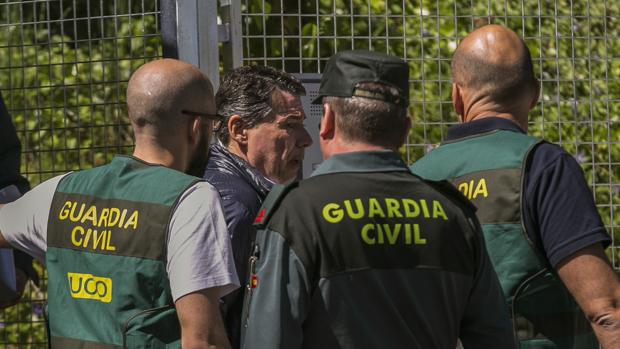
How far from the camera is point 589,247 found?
3.05m

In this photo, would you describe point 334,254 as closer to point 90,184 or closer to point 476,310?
point 476,310

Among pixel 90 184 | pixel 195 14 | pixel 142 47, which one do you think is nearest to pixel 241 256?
pixel 90 184

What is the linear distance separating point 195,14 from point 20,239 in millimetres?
1562

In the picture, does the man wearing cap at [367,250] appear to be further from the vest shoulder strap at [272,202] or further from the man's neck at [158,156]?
the man's neck at [158,156]

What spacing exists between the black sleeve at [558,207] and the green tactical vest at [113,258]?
3.23ft

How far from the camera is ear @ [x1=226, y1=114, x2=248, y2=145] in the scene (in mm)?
3918

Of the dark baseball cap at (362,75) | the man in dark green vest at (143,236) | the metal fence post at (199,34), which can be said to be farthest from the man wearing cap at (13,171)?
the dark baseball cap at (362,75)

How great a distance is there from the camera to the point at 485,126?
3.32 meters

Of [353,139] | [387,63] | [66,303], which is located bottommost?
[66,303]

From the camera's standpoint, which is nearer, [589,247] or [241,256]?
[589,247]

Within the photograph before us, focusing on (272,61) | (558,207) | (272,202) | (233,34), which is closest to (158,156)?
(272,202)

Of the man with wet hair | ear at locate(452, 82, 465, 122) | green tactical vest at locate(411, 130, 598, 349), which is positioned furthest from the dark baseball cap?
the man with wet hair

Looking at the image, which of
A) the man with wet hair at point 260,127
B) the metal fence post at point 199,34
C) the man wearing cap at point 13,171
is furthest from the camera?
the metal fence post at point 199,34

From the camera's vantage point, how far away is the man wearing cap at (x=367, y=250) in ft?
8.34
